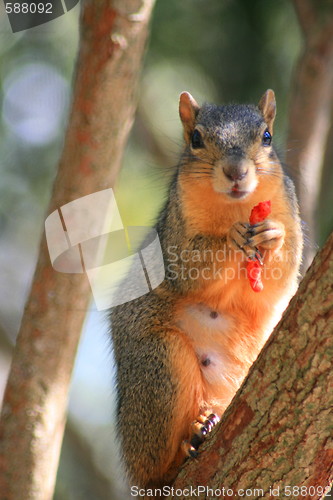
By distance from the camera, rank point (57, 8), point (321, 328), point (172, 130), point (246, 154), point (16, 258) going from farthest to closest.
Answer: point (16, 258)
point (172, 130)
point (57, 8)
point (246, 154)
point (321, 328)

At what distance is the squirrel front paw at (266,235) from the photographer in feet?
12.4

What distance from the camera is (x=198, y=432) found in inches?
141

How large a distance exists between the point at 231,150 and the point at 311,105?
1.82m

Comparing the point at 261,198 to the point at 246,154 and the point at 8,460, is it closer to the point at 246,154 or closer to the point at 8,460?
the point at 246,154

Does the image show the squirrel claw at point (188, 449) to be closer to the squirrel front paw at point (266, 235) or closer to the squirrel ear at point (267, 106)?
the squirrel front paw at point (266, 235)

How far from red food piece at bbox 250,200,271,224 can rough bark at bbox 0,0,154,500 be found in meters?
0.85

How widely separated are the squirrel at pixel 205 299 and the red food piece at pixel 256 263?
0.20 feet

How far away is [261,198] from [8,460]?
2004 mm

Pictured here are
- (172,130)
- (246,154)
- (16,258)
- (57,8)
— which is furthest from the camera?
(16,258)

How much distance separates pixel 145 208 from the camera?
6102mm

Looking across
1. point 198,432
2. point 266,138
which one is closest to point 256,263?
point 266,138

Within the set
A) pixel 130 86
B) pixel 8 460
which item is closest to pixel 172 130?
pixel 130 86

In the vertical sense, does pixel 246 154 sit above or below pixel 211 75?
above

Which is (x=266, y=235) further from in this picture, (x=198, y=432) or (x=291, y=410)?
(x=291, y=410)
